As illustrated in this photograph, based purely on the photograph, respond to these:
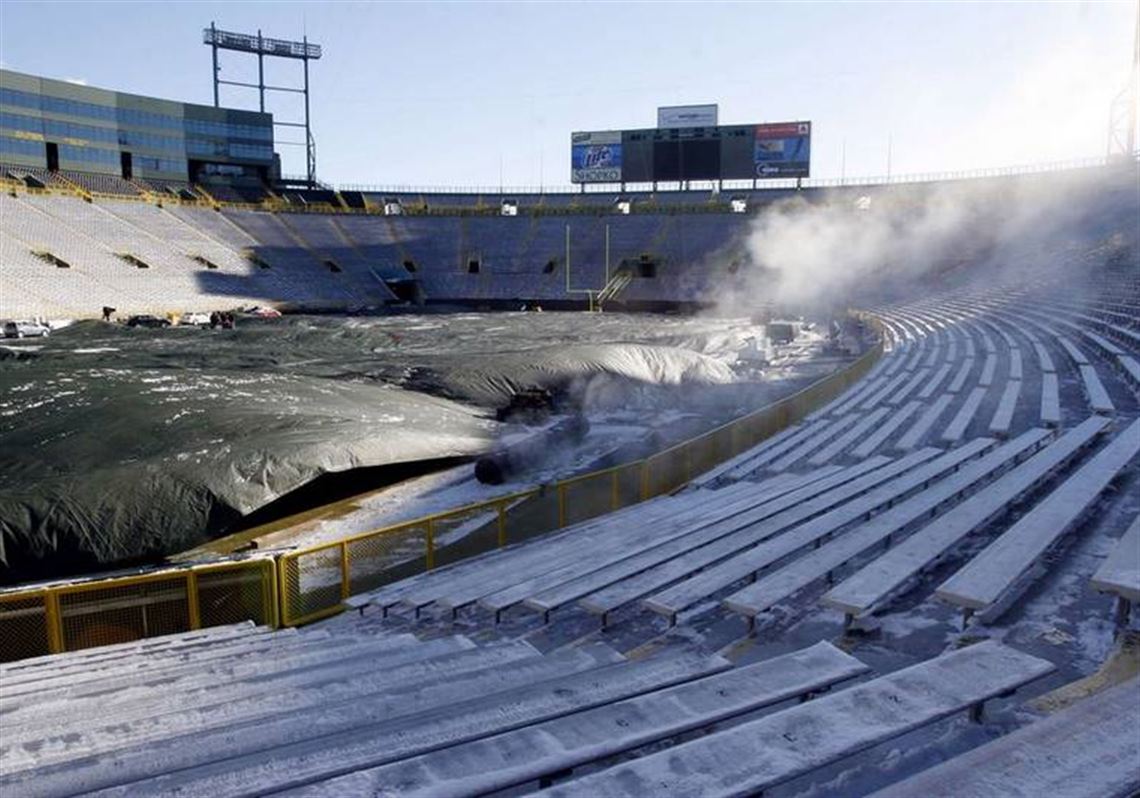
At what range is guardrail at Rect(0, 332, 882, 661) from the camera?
657 cm

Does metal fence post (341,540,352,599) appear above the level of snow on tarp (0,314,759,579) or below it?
below

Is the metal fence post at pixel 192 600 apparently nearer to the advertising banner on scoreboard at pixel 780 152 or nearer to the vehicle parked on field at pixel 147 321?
the vehicle parked on field at pixel 147 321

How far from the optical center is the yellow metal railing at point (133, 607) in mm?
6500

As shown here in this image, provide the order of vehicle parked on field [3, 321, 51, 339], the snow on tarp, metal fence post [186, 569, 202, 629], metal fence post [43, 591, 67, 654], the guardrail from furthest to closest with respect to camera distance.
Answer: vehicle parked on field [3, 321, 51, 339], the snow on tarp, metal fence post [186, 569, 202, 629], the guardrail, metal fence post [43, 591, 67, 654]

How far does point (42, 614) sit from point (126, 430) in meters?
4.08

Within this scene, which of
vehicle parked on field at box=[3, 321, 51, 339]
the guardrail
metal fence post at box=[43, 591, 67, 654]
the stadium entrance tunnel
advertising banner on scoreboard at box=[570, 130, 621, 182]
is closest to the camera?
metal fence post at box=[43, 591, 67, 654]

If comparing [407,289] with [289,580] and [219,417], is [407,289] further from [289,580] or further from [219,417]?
[289,580]

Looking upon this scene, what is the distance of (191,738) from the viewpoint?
3607 millimetres

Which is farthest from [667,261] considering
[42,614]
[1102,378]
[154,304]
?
[42,614]

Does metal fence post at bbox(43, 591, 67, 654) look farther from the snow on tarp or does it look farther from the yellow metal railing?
the snow on tarp

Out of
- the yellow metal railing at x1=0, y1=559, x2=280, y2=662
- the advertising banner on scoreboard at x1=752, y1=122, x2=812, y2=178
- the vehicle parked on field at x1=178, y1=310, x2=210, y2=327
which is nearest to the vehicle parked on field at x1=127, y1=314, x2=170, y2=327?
the vehicle parked on field at x1=178, y1=310, x2=210, y2=327

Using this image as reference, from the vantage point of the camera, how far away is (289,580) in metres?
7.03

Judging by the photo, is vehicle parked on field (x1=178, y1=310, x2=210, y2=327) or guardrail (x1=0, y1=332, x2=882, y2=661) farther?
vehicle parked on field (x1=178, y1=310, x2=210, y2=327)

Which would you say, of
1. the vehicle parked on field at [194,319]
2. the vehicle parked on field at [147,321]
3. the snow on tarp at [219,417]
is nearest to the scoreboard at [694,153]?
the vehicle parked on field at [194,319]
